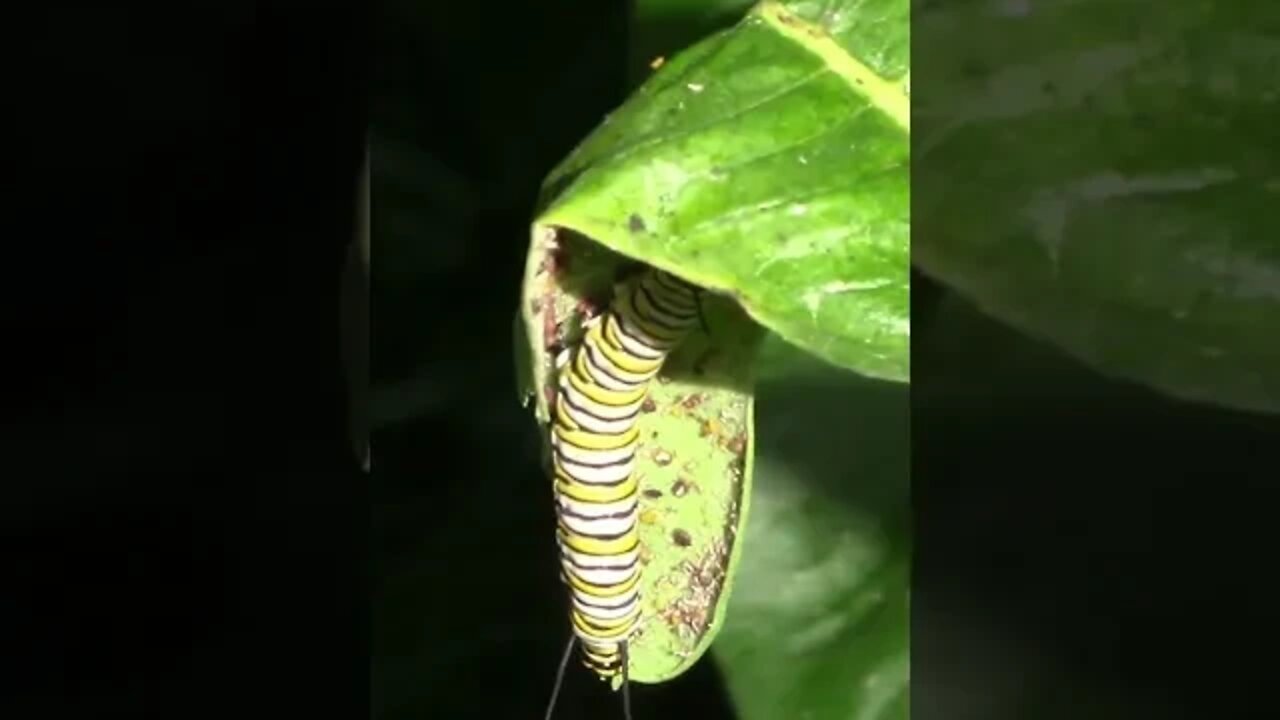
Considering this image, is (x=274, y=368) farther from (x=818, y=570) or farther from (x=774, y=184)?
(x=774, y=184)

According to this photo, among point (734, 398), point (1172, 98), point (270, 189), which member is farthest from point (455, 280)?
point (1172, 98)

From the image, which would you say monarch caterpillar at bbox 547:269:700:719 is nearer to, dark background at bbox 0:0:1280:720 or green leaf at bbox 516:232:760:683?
green leaf at bbox 516:232:760:683

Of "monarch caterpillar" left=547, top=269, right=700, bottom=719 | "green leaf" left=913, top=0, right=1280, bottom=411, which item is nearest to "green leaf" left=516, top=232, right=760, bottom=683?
"monarch caterpillar" left=547, top=269, right=700, bottom=719

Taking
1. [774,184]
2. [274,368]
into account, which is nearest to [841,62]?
[774,184]

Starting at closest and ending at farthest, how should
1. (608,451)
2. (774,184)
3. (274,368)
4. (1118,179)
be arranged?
(1118,179)
(774,184)
(608,451)
(274,368)

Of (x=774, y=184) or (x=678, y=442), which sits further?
(x=678, y=442)

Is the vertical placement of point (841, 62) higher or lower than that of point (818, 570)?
higher
